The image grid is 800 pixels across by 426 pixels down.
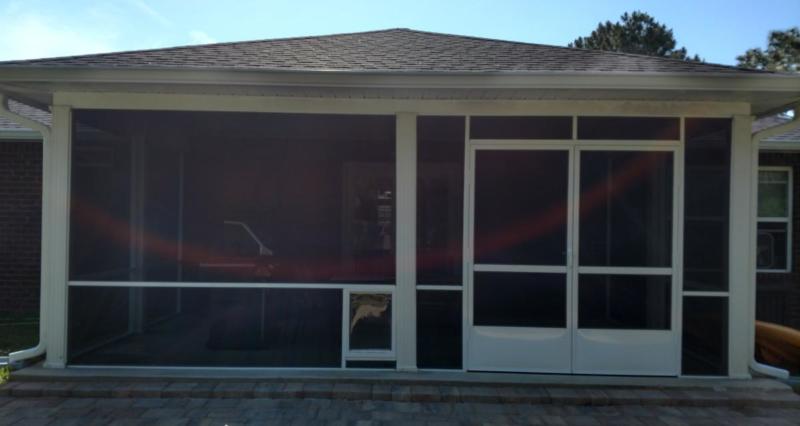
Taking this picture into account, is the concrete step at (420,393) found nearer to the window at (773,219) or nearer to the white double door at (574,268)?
the white double door at (574,268)

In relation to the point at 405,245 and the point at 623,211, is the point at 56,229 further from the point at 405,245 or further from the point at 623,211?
the point at 623,211

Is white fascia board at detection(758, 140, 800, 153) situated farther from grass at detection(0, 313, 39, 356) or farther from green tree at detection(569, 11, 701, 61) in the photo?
green tree at detection(569, 11, 701, 61)

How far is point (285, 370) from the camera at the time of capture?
5387 mm

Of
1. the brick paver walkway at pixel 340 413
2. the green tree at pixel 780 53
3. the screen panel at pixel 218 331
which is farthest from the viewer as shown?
the green tree at pixel 780 53

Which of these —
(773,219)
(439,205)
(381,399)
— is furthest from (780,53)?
(381,399)

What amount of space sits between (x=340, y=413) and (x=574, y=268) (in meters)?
2.45

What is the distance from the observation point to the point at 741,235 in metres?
5.29

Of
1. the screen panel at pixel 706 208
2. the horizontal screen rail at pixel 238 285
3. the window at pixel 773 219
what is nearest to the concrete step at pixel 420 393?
the horizontal screen rail at pixel 238 285

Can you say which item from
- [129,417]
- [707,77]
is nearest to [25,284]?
[129,417]

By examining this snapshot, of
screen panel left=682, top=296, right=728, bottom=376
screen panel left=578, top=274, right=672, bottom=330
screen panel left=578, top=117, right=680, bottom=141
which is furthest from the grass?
screen panel left=682, top=296, right=728, bottom=376

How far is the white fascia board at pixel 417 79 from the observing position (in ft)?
15.6

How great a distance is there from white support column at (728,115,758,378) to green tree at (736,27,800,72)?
23.4 m

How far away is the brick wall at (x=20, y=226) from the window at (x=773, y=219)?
10.4m

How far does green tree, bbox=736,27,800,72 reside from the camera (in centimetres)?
2480
